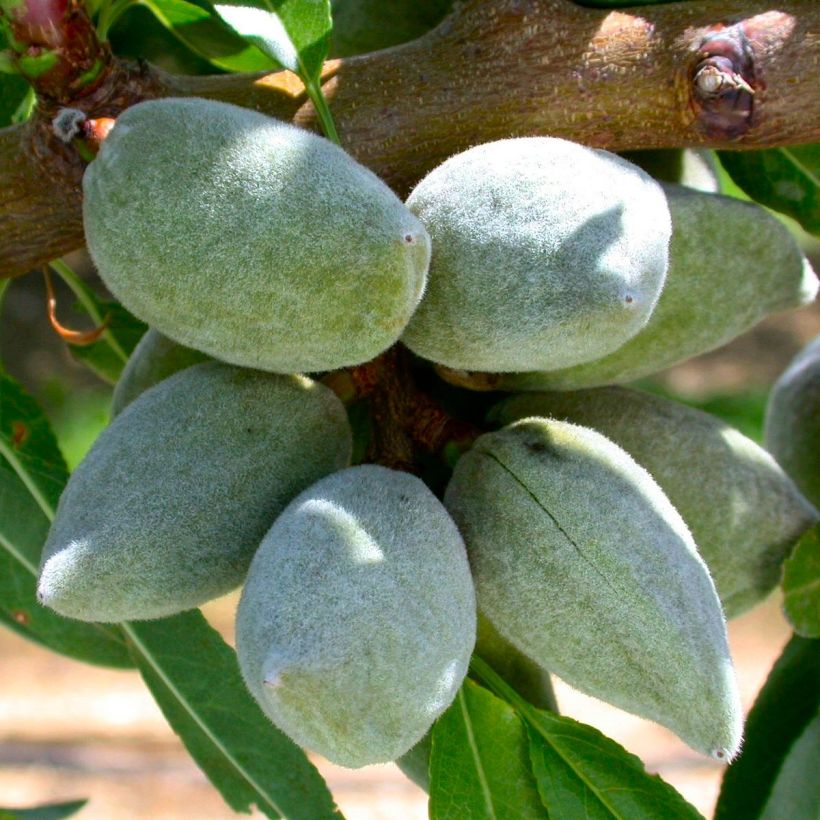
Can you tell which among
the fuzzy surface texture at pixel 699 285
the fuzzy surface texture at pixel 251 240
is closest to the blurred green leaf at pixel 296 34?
the fuzzy surface texture at pixel 251 240

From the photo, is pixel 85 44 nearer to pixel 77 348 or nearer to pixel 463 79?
pixel 463 79

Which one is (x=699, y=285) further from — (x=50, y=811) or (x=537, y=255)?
(x=50, y=811)

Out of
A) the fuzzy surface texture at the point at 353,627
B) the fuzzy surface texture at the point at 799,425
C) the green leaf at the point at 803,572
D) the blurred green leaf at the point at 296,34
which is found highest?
the blurred green leaf at the point at 296,34

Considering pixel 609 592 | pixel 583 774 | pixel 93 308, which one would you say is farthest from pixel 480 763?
pixel 93 308

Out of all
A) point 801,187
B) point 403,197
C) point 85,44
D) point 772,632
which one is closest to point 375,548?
point 403,197

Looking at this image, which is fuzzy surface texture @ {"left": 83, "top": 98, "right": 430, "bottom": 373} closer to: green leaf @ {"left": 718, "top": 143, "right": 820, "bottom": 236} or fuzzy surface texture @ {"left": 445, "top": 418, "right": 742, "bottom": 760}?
fuzzy surface texture @ {"left": 445, "top": 418, "right": 742, "bottom": 760}

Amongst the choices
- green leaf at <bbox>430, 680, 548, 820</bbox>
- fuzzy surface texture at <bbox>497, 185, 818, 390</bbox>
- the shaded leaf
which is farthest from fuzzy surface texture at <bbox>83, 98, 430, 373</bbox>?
the shaded leaf

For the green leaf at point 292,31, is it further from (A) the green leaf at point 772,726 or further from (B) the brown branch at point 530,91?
(A) the green leaf at point 772,726
